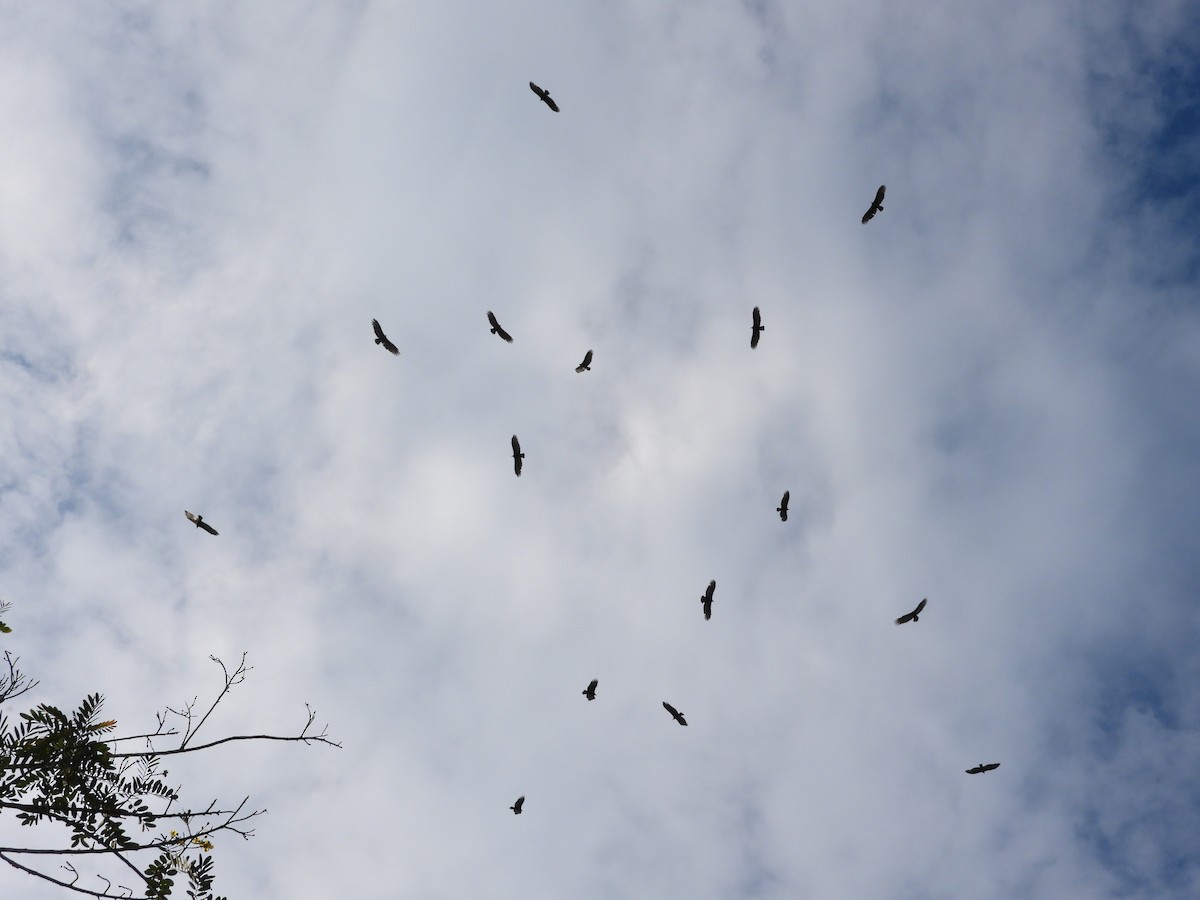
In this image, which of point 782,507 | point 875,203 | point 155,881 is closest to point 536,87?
point 875,203

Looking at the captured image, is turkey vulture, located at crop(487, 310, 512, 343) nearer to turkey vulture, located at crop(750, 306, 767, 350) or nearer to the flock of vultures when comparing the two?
the flock of vultures

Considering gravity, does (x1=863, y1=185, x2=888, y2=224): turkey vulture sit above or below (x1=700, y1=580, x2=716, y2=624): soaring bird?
above

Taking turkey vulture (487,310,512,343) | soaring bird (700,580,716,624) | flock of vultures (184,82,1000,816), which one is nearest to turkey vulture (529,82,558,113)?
flock of vultures (184,82,1000,816)

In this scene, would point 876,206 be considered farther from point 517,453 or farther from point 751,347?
point 517,453

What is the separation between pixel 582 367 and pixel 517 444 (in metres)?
4.01

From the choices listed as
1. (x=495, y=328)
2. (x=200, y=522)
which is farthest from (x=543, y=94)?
(x=200, y=522)

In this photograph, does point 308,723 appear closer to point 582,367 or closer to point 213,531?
point 213,531

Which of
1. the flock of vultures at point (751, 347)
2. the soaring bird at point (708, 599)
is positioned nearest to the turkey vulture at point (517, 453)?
the flock of vultures at point (751, 347)

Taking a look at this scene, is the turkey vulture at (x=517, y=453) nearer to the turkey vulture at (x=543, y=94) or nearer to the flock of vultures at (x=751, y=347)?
the flock of vultures at (x=751, y=347)

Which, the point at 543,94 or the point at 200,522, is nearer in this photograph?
the point at 200,522

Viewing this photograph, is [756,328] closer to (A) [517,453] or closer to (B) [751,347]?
(B) [751,347]

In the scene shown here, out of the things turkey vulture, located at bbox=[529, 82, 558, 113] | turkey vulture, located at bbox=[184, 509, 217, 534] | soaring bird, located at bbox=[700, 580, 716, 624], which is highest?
turkey vulture, located at bbox=[529, 82, 558, 113]

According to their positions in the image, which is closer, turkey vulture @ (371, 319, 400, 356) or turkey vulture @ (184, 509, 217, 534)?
turkey vulture @ (184, 509, 217, 534)

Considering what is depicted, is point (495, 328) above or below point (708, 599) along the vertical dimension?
above
